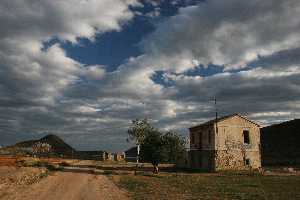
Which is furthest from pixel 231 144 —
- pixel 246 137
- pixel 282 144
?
pixel 282 144

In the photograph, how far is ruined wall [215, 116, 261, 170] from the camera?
5203 cm

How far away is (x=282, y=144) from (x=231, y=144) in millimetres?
35755

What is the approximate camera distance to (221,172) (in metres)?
49.8

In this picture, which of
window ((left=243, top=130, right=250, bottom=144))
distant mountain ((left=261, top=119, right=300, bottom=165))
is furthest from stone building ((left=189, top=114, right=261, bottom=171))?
distant mountain ((left=261, top=119, right=300, bottom=165))

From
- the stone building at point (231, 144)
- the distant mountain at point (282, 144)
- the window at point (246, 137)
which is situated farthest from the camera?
the distant mountain at point (282, 144)

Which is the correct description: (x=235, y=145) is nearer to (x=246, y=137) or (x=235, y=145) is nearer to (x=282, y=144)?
(x=246, y=137)

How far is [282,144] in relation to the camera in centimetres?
8281

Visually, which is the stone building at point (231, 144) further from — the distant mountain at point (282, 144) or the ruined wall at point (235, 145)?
the distant mountain at point (282, 144)

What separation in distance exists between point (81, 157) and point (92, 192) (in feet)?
268

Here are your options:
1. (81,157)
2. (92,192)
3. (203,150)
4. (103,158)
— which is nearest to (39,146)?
(81,157)

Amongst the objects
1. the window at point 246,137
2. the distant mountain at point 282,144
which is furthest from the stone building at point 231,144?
the distant mountain at point 282,144

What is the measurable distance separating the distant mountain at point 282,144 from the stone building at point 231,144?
983 inches

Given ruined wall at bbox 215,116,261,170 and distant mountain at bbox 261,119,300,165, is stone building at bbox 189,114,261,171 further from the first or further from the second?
distant mountain at bbox 261,119,300,165

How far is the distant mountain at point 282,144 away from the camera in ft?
254
